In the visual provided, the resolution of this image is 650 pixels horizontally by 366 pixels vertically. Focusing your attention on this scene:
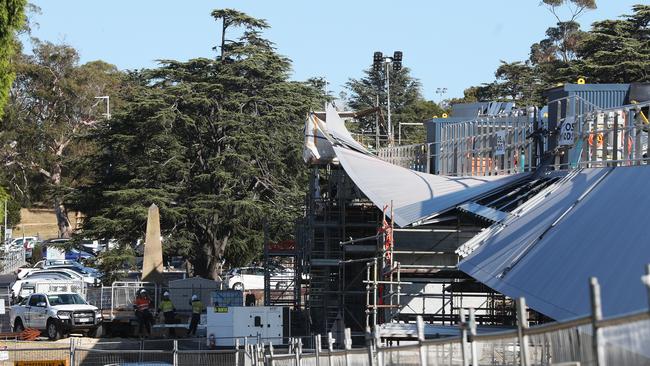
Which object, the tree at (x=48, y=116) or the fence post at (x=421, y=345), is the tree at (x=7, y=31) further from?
the tree at (x=48, y=116)

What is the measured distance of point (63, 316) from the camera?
39.5m

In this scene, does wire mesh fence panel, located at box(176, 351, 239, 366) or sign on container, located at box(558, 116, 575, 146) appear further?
wire mesh fence panel, located at box(176, 351, 239, 366)

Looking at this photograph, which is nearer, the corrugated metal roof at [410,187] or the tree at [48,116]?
the corrugated metal roof at [410,187]

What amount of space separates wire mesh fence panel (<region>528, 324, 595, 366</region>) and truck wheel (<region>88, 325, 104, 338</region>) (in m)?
32.5

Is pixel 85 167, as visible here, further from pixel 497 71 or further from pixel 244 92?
pixel 497 71

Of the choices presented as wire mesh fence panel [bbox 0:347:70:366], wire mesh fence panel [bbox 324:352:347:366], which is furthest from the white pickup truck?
wire mesh fence panel [bbox 324:352:347:366]

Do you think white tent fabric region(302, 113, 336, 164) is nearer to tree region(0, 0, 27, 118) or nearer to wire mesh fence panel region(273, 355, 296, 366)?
tree region(0, 0, 27, 118)

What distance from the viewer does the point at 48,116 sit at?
95.6 m

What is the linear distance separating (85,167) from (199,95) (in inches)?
308

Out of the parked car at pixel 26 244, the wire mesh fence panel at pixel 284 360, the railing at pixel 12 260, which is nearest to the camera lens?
the wire mesh fence panel at pixel 284 360

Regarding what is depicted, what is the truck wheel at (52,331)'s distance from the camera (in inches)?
1545

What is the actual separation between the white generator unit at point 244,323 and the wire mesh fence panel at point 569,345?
24.5 m

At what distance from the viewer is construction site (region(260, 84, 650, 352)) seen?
15328mm

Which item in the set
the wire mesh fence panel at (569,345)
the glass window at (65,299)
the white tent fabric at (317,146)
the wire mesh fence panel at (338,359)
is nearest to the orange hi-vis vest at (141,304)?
the glass window at (65,299)
